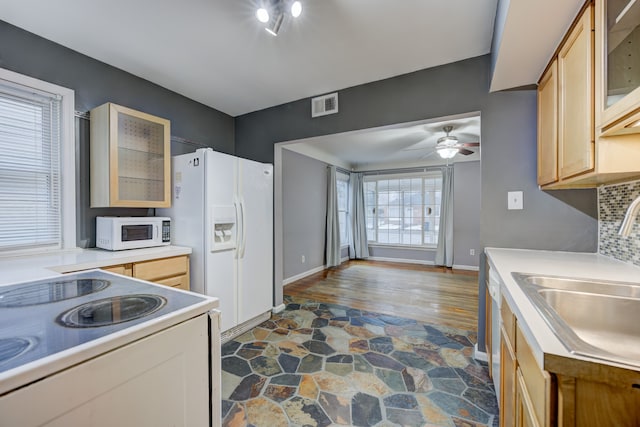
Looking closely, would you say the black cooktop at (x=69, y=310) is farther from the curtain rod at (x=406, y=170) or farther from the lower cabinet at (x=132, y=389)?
the curtain rod at (x=406, y=170)

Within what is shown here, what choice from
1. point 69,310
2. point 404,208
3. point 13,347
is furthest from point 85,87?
point 404,208

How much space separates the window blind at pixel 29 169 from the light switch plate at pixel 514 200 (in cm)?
345

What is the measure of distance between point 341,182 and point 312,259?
2.05 m

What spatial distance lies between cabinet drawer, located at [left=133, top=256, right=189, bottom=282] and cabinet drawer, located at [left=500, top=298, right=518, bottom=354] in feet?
7.38

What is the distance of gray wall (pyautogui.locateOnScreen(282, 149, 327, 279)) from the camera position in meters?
4.45

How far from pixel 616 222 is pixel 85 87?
3.86 m

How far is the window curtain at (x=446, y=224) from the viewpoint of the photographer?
5520 mm

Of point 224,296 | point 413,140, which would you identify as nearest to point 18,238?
point 224,296

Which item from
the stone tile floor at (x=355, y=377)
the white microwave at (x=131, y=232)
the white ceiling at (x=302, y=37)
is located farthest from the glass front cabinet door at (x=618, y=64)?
the white microwave at (x=131, y=232)

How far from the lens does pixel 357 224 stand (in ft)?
21.1

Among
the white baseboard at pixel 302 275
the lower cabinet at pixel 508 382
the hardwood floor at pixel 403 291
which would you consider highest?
the lower cabinet at pixel 508 382

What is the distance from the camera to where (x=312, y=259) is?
202 inches

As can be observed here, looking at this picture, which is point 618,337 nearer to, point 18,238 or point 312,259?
point 18,238

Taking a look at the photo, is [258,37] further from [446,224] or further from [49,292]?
[446,224]
